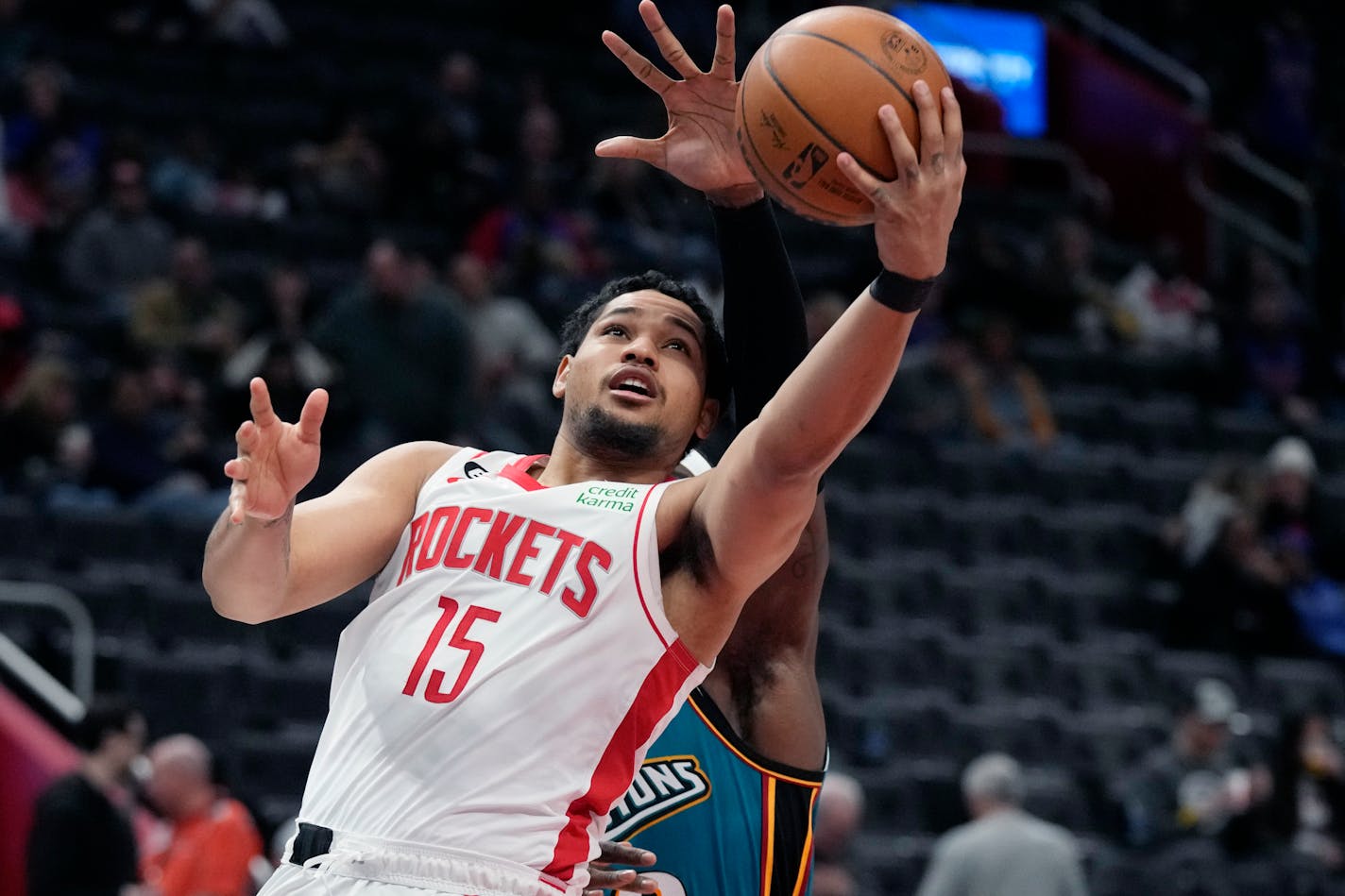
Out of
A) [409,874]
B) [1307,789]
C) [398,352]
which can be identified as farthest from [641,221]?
[409,874]

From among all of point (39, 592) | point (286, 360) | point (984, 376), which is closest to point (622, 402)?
point (39, 592)

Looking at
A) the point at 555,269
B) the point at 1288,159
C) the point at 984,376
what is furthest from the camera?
the point at 1288,159

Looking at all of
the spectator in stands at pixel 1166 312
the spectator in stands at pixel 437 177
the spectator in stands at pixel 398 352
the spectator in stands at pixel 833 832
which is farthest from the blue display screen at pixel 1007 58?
the spectator in stands at pixel 833 832

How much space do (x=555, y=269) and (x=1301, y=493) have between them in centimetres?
516

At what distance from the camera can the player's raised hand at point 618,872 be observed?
141 inches

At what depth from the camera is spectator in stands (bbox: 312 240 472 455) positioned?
10797mm

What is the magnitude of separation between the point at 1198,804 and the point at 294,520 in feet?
26.7

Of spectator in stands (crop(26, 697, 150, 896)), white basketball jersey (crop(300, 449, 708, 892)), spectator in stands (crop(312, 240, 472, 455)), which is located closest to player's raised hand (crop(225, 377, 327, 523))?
white basketball jersey (crop(300, 449, 708, 892))

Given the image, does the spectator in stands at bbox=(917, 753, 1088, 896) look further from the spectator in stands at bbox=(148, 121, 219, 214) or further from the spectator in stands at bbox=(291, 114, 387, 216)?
the spectator in stands at bbox=(148, 121, 219, 214)

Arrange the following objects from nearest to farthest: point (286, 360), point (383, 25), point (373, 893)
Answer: point (373, 893) < point (286, 360) < point (383, 25)

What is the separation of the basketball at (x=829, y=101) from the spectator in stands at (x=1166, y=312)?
40.1 ft

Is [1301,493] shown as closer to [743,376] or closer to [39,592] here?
[39,592]

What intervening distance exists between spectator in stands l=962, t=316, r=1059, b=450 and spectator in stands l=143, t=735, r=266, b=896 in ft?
23.5

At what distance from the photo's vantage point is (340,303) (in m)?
10.9
